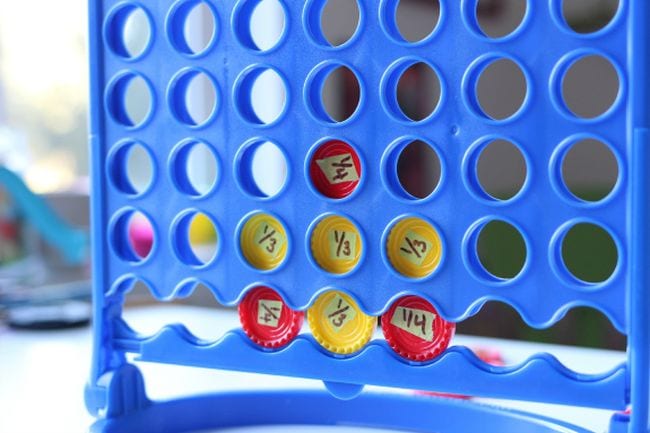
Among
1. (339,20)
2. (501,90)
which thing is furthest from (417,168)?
(339,20)

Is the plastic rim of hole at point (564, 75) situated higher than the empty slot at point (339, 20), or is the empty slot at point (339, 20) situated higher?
the empty slot at point (339, 20)

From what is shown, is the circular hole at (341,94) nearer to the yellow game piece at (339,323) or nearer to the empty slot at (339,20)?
the empty slot at (339,20)

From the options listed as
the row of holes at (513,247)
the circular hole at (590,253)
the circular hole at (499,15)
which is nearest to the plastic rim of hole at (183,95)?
the row of holes at (513,247)

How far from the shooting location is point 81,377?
0.73m

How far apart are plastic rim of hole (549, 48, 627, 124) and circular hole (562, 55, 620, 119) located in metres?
1.78

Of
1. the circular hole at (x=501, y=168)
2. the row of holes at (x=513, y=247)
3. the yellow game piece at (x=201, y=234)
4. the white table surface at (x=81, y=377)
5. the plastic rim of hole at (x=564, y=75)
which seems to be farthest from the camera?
the circular hole at (x=501, y=168)

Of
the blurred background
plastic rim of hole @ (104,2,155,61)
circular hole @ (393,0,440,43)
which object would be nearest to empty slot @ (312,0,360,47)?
the blurred background

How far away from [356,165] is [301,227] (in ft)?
0.15

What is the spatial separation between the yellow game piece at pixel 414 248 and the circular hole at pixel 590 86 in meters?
1.76

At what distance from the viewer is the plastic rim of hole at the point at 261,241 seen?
1.55ft

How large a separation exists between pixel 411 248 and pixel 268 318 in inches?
3.9

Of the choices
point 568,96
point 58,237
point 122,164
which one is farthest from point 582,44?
point 568,96

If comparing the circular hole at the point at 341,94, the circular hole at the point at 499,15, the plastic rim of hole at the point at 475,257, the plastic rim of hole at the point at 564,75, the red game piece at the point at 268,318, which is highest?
the circular hole at the point at 499,15

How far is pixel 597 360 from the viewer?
73cm
